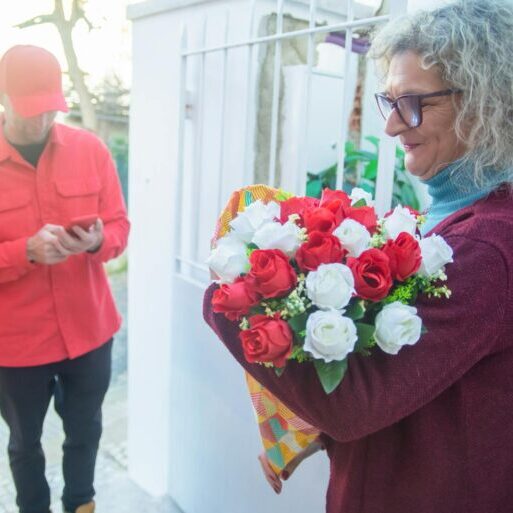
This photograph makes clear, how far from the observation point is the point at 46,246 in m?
2.01

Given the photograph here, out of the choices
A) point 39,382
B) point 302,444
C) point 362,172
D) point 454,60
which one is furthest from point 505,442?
point 39,382

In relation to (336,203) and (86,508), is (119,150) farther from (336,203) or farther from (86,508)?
(336,203)

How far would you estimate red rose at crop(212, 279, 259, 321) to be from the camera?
962 millimetres

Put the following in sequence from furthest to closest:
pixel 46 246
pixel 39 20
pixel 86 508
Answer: pixel 39 20 < pixel 86 508 < pixel 46 246

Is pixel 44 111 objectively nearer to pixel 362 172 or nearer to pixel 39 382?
pixel 39 382

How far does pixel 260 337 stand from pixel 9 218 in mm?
1543

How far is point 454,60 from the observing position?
107cm

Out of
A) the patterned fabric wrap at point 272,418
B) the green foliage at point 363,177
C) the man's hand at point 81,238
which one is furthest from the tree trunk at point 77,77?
the patterned fabric wrap at point 272,418

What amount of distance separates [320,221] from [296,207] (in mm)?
103

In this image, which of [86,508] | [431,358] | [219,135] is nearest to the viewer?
[431,358]

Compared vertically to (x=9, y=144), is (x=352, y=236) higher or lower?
higher

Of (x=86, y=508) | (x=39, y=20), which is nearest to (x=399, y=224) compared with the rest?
(x=86, y=508)

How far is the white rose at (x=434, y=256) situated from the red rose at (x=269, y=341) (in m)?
0.26

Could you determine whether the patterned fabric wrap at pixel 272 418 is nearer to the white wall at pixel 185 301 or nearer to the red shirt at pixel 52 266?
the white wall at pixel 185 301
